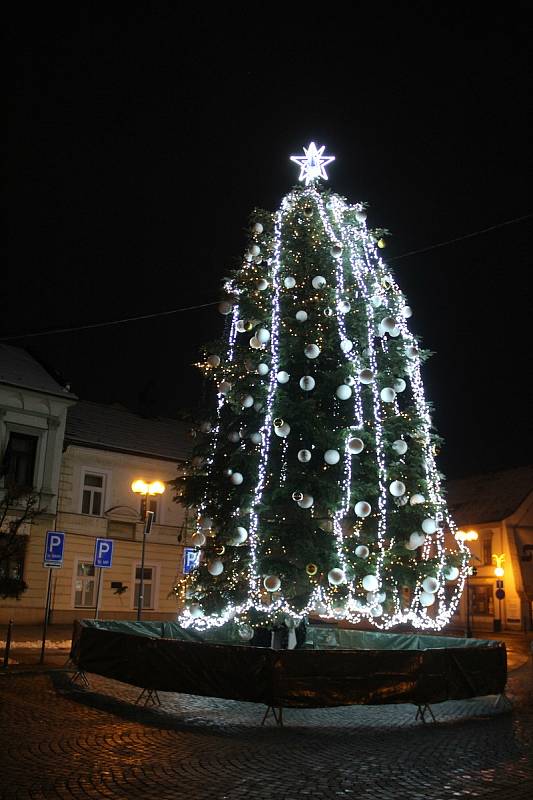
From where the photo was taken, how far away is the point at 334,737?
1058cm

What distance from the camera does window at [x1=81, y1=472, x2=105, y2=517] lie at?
108ft

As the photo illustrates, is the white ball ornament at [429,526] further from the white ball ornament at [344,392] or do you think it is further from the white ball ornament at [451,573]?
the white ball ornament at [344,392]

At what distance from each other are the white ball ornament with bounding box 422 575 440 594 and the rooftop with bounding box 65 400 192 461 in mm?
18849

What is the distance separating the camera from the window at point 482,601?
160 feet

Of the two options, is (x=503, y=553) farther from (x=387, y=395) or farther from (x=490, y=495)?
(x=387, y=395)

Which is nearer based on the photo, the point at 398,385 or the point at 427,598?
the point at 427,598

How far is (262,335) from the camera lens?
1570cm

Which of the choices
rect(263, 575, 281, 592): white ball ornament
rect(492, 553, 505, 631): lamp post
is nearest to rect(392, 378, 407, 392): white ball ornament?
rect(263, 575, 281, 592): white ball ornament

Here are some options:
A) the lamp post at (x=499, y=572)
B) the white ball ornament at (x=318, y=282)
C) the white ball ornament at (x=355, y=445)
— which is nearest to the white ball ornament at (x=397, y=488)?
the white ball ornament at (x=355, y=445)

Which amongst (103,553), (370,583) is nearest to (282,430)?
(370,583)

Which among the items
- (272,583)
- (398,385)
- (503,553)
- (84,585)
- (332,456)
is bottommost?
(272,583)

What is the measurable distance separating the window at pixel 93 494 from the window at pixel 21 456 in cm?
287

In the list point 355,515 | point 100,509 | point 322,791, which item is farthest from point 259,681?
point 100,509

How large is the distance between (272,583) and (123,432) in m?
23.1
